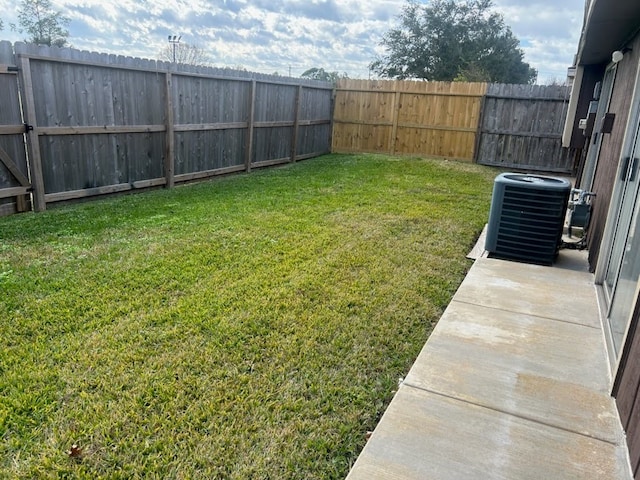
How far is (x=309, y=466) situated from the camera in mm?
1823

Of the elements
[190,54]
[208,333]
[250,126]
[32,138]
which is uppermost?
[190,54]

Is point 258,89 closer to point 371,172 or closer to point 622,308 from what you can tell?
point 371,172

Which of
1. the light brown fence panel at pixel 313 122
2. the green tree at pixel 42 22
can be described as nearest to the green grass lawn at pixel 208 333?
the light brown fence panel at pixel 313 122

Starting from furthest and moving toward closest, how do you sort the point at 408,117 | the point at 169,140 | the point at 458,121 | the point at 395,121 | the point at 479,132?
the point at 395,121 < the point at 408,117 < the point at 458,121 < the point at 479,132 < the point at 169,140

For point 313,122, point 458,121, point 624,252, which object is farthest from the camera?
point 313,122

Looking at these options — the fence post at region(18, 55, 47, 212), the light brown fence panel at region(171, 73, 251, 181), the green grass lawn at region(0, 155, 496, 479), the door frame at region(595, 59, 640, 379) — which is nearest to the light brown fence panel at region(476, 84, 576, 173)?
the light brown fence panel at region(171, 73, 251, 181)

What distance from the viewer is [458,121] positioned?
436 inches

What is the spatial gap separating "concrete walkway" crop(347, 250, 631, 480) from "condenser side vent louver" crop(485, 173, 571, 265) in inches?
34.4

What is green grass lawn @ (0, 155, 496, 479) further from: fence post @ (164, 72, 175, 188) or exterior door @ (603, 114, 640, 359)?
fence post @ (164, 72, 175, 188)

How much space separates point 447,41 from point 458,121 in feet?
50.2

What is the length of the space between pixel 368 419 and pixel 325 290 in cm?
145

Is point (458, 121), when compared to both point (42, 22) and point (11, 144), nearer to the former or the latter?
point (11, 144)

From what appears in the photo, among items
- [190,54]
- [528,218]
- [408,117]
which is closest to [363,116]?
[408,117]

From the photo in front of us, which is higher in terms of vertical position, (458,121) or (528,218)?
(458,121)
